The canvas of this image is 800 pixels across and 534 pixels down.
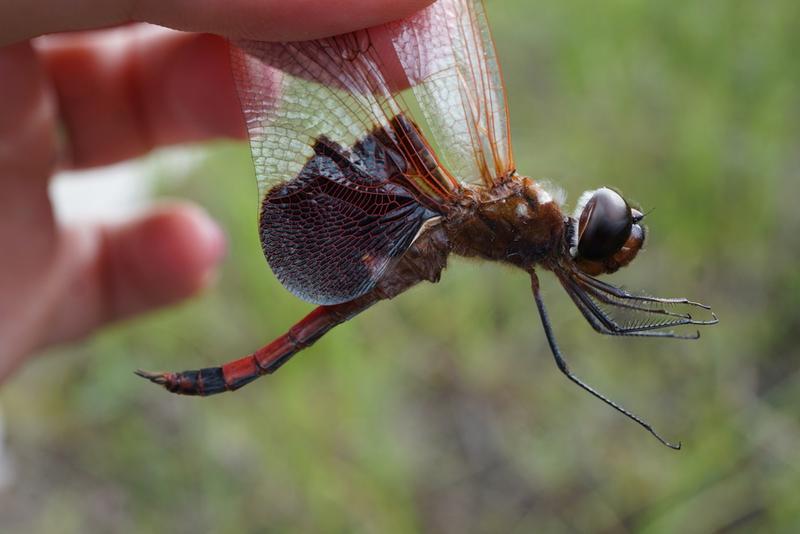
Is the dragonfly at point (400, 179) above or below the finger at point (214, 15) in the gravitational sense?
below

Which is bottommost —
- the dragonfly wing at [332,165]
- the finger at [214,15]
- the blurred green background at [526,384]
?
the blurred green background at [526,384]

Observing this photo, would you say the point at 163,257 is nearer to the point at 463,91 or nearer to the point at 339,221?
the point at 339,221

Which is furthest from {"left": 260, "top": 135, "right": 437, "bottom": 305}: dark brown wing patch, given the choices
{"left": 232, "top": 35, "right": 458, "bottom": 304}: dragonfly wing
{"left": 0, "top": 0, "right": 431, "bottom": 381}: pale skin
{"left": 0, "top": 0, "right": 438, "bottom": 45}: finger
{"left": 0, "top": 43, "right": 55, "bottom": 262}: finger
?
{"left": 0, "top": 43, "right": 55, "bottom": 262}: finger

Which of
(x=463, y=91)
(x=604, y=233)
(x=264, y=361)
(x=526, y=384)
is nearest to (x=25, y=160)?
(x=264, y=361)

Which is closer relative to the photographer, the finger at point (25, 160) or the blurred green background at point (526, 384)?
the finger at point (25, 160)

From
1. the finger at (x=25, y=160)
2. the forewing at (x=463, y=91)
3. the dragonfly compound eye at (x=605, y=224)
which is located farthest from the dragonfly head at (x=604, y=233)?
the finger at (x=25, y=160)

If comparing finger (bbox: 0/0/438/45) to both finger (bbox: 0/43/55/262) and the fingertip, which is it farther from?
the fingertip

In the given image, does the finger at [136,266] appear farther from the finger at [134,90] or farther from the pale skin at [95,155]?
the finger at [134,90]
